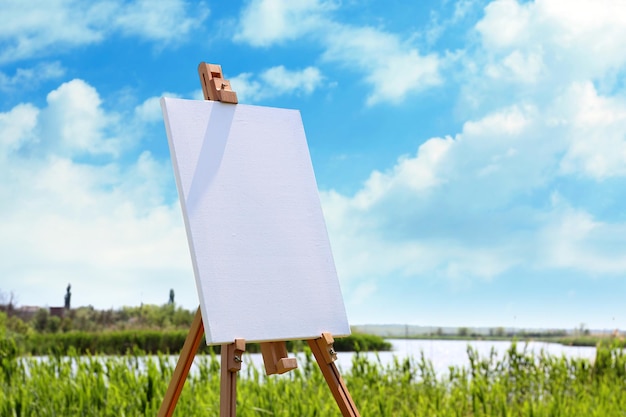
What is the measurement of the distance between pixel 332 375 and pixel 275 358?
0.21m

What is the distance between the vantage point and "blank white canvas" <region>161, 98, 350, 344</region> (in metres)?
2.40

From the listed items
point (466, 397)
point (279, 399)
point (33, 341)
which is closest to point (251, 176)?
point (279, 399)

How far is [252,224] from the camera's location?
8.36 ft

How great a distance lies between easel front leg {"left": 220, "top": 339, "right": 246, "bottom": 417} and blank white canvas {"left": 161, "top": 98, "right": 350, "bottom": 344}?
4 centimetres

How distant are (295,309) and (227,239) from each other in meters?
0.35

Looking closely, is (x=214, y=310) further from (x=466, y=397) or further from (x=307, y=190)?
(x=466, y=397)

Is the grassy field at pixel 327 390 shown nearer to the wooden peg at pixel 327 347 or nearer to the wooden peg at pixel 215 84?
the wooden peg at pixel 327 347

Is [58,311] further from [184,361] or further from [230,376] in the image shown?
[230,376]

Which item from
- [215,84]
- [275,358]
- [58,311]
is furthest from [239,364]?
[58,311]

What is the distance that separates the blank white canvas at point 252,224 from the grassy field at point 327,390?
1.31 m

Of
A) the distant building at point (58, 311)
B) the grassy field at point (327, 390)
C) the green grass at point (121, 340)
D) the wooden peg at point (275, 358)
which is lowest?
the grassy field at point (327, 390)

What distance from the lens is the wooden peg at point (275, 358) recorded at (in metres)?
2.37

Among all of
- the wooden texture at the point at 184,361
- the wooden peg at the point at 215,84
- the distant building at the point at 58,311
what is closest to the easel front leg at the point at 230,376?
the wooden texture at the point at 184,361

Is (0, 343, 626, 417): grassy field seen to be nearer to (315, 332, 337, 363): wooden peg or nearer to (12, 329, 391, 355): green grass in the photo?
(315, 332, 337, 363): wooden peg
